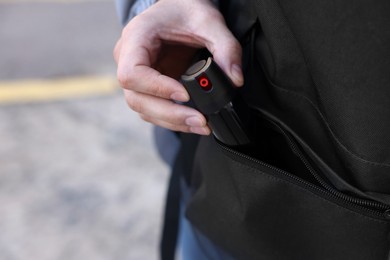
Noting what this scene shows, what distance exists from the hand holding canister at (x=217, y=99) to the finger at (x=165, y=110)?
0.01m

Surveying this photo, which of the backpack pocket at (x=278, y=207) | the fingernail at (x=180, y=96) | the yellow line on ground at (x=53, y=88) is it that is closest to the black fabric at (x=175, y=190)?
the backpack pocket at (x=278, y=207)

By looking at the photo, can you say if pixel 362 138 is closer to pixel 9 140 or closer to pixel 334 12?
pixel 334 12

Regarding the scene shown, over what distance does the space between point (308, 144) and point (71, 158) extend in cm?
180

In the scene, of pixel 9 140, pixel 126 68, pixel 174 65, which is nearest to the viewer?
pixel 126 68

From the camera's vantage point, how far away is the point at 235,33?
0.73 m

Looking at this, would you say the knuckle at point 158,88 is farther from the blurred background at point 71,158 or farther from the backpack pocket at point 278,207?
the blurred background at point 71,158

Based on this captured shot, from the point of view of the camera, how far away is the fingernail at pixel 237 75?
0.65 metres

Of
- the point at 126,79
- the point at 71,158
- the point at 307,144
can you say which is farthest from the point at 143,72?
the point at 71,158

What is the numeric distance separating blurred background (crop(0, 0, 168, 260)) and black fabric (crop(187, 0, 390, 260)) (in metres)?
1.25

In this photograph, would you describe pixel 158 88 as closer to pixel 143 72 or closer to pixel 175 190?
pixel 143 72

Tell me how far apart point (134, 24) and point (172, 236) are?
359 mm

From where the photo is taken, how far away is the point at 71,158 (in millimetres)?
2299

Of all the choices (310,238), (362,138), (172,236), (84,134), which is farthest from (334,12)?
(84,134)

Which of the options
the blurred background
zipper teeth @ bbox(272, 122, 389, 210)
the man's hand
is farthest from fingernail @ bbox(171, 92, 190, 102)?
the blurred background
